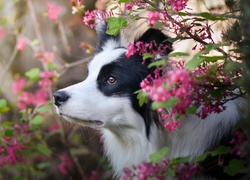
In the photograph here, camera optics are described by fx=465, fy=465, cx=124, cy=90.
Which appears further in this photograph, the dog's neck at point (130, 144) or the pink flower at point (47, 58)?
the pink flower at point (47, 58)

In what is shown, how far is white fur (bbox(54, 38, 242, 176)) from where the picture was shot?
3.09m

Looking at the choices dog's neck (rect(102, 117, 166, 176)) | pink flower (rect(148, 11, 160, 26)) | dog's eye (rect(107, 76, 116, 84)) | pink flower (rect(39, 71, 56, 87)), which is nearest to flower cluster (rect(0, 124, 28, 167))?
pink flower (rect(39, 71, 56, 87))

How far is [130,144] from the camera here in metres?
3.45

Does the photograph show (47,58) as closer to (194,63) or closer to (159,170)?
(159,170)

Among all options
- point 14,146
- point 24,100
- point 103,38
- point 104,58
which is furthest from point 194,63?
point 24,100

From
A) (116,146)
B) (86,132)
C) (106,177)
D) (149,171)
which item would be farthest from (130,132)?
(86,132)

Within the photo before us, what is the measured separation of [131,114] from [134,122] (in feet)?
0.22

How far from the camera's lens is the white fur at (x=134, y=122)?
121 inches

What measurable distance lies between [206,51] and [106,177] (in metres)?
2.84

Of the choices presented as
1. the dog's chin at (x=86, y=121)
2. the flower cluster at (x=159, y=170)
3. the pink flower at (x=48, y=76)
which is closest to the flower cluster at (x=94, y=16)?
the dog's chin at (x=86, y=121)

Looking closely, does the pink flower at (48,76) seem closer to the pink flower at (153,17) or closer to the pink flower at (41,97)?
the pink flower at (41,97)

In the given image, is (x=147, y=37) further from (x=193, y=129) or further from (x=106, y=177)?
(x=106, y=177)

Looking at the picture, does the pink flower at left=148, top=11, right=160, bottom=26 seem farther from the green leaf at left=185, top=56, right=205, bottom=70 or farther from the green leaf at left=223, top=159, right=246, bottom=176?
the green leaf at left=223, top=159, right=246, bottom=176

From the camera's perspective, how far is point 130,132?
3346mm
